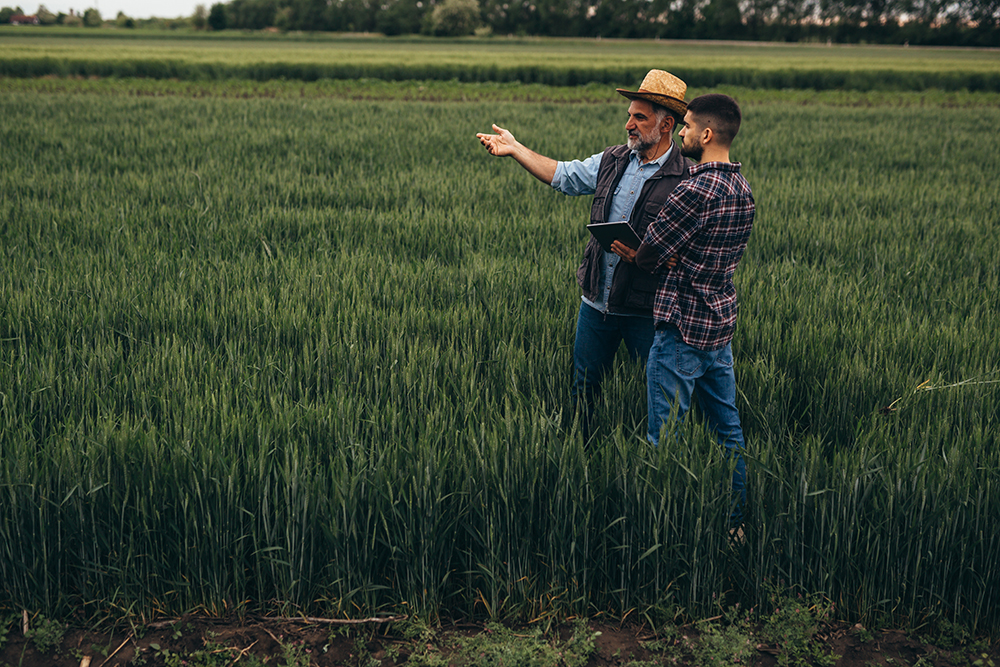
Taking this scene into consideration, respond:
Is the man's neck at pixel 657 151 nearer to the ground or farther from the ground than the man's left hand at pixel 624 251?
farther from the ground

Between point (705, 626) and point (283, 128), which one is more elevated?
point (283, 128)

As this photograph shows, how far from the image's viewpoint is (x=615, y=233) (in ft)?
7.99

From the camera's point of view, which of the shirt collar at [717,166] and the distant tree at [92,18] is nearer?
the shirt collar at [717,166]

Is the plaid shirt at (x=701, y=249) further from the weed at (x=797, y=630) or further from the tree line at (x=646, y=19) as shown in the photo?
the tree line at (x=646, y=19)

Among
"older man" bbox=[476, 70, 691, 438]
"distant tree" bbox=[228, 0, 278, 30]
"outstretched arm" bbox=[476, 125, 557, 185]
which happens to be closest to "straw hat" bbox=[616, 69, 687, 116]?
"older man" bbox=[476, 70, 691, 438]

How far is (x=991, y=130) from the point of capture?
1474 centimetres

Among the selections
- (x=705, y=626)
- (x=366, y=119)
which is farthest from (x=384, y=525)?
(x=366, y=119)

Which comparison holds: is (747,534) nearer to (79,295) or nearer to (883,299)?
(883,299)

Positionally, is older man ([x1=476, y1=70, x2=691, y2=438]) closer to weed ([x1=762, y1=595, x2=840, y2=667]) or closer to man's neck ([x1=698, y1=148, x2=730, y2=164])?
man's neck ([x1=698, y1=148, x2=730, y2=164])

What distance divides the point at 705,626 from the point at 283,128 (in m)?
12.0

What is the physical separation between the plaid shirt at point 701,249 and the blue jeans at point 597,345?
32 centimetres

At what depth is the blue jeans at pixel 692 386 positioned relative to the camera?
7.93ft

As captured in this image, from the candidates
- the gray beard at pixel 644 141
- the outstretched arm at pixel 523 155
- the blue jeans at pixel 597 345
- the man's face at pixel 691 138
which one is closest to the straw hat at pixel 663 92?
the gray beard at pixel 644 141

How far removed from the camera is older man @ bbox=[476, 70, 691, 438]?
258cm
